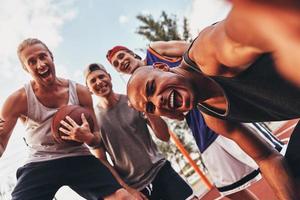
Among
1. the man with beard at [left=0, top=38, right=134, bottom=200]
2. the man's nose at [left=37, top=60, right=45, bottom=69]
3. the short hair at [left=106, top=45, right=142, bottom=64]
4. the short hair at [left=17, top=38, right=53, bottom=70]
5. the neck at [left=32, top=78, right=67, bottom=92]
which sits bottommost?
the man with beard at [left=0, top=38, right=134, bottom=200]

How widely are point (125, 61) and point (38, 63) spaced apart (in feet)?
3.19

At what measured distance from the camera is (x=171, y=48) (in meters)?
3.10

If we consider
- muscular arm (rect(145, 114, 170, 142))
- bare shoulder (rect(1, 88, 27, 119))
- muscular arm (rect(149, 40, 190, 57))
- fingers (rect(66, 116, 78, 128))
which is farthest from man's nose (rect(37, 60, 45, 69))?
muscular arm (rect(145, 114, 170, 142))

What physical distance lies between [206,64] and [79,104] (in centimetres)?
233

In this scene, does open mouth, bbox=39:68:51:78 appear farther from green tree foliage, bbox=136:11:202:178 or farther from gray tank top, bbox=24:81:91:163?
green tree foliage, bbox=136:11:202:178

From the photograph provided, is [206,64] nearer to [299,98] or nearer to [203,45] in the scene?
[203,45]

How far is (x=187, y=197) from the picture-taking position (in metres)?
3.26

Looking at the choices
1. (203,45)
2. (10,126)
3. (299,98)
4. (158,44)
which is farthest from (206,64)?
(10,126)

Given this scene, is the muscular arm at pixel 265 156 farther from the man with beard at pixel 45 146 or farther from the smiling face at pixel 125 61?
the smiling face at pixel 125 61

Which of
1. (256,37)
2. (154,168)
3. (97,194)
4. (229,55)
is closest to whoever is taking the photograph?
(256,37)

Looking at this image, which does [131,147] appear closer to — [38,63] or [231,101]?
[38,63]

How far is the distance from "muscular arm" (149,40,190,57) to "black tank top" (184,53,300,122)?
1299 mm

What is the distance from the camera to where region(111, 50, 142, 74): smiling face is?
3.61 m

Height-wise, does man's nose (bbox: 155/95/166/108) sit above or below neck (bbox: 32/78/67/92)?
below
